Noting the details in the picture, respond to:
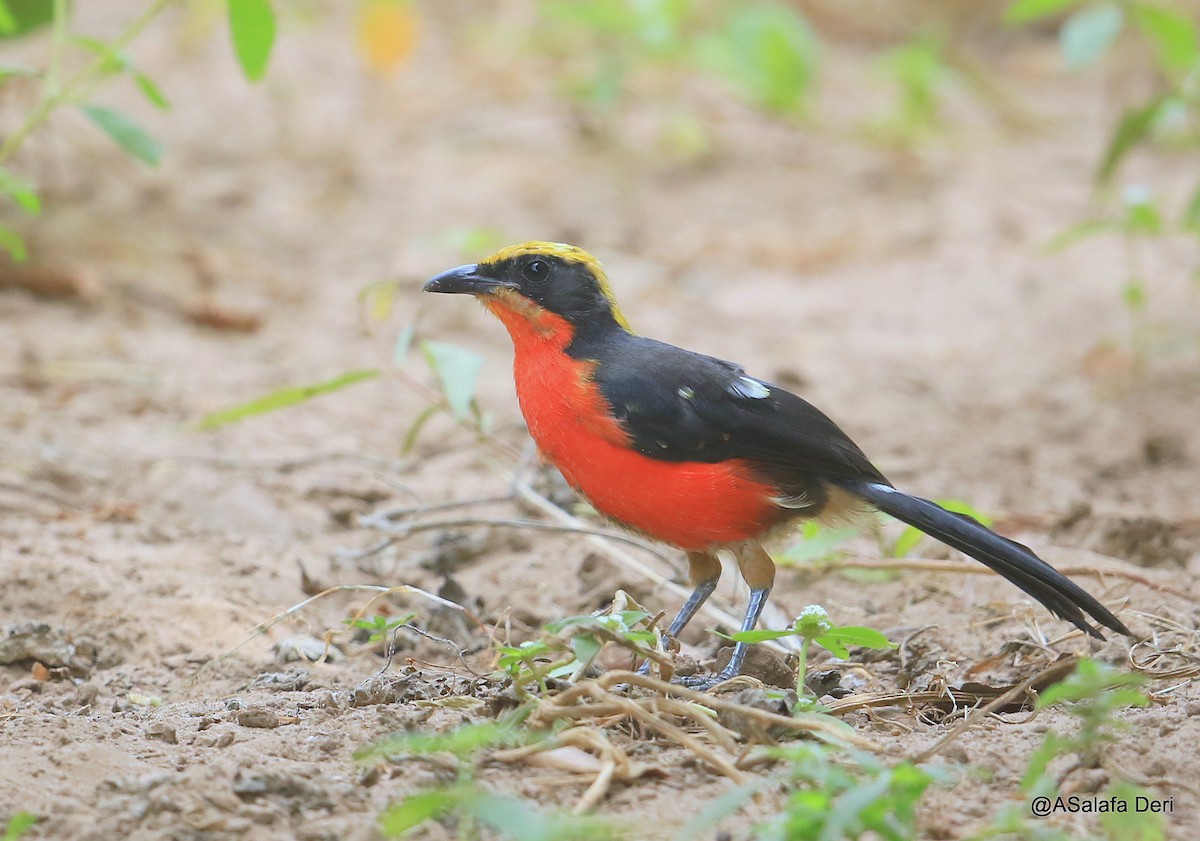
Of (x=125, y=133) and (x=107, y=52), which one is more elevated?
(x=107, y=52)

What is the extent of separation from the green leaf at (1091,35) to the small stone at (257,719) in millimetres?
4837

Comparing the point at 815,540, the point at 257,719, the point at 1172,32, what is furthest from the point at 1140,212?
the point at 257,719

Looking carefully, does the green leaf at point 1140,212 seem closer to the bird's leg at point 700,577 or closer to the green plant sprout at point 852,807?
the bird's leg at point 700,577

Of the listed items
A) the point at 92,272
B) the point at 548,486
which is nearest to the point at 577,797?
the point at 548,486

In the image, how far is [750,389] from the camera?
3350 mm

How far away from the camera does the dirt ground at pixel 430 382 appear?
8.39 ft

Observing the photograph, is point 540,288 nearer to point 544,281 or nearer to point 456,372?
point 544,281

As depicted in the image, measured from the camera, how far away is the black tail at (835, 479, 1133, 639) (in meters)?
2.97

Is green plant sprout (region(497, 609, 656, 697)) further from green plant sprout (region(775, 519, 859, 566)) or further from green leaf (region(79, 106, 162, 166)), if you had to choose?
green leaf (region(79, 106, 162, 166))

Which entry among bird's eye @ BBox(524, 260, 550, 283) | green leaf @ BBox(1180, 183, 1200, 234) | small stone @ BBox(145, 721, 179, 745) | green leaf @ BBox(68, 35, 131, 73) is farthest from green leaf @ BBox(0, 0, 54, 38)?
green leaf @ BBox(1180, 183, 1200, 234)

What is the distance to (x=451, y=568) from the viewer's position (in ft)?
14.1

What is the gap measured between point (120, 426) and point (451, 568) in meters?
1.83

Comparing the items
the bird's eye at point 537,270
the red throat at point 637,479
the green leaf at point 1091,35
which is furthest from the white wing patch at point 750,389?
the green leaf at point 1091,35

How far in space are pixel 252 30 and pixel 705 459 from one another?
6.82ft
